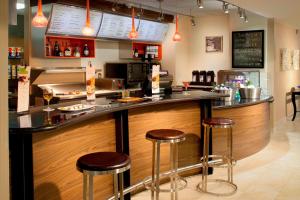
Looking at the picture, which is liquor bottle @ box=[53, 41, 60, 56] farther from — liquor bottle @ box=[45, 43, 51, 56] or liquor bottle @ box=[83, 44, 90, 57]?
liquor bottle @ box=[83, 44, 90, 57]

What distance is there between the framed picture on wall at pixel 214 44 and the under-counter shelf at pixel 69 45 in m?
3.07

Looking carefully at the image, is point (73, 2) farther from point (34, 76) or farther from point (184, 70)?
point (184, 70)

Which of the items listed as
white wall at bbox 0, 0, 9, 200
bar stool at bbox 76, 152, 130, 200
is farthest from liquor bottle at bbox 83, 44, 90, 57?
white wall at bbox 0, 0, 9, 200

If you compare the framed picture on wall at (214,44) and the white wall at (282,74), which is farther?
the framed picture on wall at (214,44)

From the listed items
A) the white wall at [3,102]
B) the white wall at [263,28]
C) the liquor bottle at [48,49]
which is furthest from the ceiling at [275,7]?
the white wall at [3,102]

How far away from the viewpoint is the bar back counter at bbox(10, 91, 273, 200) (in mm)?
2322

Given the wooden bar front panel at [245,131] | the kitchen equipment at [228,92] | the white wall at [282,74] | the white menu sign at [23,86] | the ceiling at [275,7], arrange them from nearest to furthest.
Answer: the white menu sign at [23,86]
the wooden bar front panel at [245,131]
the kitchen equipment at [228,92]
the ceiling at [275,7]
the white wall at [282,74]

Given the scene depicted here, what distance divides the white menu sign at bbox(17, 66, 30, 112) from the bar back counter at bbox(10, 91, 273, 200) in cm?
9

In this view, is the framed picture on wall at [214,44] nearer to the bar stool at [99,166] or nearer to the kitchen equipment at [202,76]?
the kitchen equipment at [202,76]

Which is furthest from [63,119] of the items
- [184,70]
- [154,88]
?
[184,70]

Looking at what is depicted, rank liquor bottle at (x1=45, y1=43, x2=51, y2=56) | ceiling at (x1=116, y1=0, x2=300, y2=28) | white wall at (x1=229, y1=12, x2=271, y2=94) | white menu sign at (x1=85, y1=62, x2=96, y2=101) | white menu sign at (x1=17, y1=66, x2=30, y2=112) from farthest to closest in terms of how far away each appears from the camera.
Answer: white wall at (x1=229, y1=12, x2=271, y2=94), liquor bottle at (x1=45, y1=43, x2=51, y2=56), ceiling at (x1=116, y1=0, x2=300, y2=28), white menu sign at (x1=85, y1=62, x2=96, y2=101), white menu sign at (x1=17, y1=66, x2=30, y2=112)

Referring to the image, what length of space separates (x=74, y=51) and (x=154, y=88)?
280cm

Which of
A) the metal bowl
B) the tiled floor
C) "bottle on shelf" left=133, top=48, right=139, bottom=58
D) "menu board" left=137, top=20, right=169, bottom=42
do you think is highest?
"menu board" left=137, top=20, right=169, bottom=42

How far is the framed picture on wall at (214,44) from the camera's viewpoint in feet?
27.6
